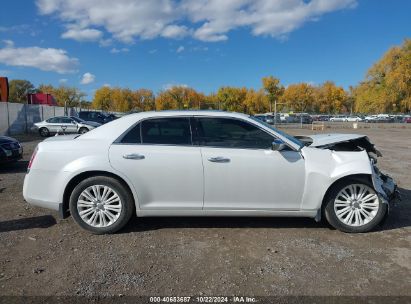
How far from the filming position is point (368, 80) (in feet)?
190

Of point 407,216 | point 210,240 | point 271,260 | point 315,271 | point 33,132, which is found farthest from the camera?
point 33,132

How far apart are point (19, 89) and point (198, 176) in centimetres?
11533

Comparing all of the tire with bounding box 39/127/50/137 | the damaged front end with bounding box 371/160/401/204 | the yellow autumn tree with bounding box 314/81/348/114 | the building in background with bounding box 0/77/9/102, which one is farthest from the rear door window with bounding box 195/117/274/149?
the yellow autumn tree with bounding box 314/81/348/114

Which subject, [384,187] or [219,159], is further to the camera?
[384,187]

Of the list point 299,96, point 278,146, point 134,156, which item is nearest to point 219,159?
point 278,146

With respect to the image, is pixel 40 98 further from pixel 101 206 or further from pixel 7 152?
pixel 101 206

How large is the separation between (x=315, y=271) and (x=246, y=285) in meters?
0.79

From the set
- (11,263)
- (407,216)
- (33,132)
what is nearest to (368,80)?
(33,132)

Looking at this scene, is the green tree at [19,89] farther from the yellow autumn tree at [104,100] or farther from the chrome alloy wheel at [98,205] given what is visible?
the chrome alloy wheel at [98,205]

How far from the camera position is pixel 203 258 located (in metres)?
4.11

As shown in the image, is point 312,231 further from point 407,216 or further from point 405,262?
point 407,216

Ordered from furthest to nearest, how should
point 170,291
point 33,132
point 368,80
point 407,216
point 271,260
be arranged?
point 368,80, point 33,132, point 407,216, point 271,260, point 170,291

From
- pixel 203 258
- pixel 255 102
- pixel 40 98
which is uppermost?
pixel 255 102

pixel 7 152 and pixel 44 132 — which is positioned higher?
pixel 44 132
